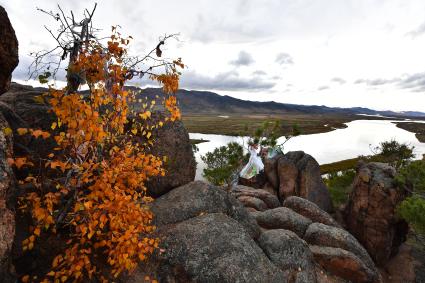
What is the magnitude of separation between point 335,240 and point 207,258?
13.0 metres

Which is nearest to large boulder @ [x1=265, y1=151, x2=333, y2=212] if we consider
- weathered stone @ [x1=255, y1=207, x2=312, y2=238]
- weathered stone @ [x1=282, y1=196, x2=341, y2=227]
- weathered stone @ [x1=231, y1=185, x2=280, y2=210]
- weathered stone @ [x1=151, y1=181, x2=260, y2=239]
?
weathered stone @ [x1=231, y1=185, x2=280, y2=210]

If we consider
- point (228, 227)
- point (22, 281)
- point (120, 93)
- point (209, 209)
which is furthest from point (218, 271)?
point (120, 93)

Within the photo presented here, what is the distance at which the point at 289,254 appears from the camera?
17.2 metres

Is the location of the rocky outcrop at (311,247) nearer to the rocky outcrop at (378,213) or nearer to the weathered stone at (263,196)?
the weathered stone at (263,196)

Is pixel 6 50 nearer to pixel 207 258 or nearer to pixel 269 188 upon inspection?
pixel 207 258

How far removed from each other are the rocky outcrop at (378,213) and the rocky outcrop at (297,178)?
24.1ft

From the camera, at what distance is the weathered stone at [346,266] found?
2086 centimetres

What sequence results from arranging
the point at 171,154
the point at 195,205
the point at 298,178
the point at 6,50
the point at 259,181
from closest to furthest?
the point at 6,50 < the point at 195,205 < the point at 171,154 < the point at 298,178 < the point at 259,181

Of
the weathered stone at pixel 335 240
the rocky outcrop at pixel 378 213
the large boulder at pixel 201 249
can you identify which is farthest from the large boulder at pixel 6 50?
the rocky outcrop at pixel 378 213

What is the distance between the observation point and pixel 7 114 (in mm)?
13328

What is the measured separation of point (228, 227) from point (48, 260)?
25.6 ft

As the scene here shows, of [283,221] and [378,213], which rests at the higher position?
[283,221]

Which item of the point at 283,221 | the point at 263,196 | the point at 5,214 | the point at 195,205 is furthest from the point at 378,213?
the point at 5,214

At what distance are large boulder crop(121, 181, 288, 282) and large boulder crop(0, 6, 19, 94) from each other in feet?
29.1
